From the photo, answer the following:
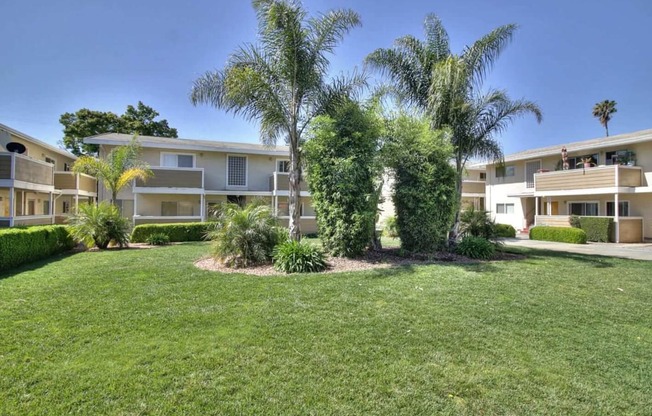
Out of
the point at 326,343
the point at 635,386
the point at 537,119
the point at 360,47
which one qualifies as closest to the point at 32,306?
the point at 326,343

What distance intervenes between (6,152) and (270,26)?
514 inches

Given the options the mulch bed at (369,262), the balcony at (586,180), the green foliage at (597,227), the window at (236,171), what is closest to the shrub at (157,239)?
the mulch bed at (369,262)

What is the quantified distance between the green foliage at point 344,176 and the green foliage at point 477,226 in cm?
564

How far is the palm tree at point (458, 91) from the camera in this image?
12.0 meters

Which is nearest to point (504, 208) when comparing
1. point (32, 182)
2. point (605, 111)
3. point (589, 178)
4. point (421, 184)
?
point (589, 178)

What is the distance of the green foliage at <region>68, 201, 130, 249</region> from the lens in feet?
42.6

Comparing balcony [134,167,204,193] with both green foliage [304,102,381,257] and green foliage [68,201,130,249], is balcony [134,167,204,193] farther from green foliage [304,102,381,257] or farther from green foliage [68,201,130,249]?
green foliage [304,102,381,257]

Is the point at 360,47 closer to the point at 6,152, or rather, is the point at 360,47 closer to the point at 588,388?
the point at 588,388

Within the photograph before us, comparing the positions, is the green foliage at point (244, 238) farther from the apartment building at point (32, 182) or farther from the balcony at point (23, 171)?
the balcony at point (23, 171)

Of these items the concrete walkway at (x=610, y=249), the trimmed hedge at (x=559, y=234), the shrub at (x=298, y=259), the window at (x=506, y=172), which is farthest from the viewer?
the window at (x=506, y=172)

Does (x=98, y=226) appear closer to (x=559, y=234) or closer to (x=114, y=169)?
(x=114, y=169)

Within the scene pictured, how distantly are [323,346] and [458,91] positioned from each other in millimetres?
10651

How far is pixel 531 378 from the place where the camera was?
358cm

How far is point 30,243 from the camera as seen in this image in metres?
10.5
